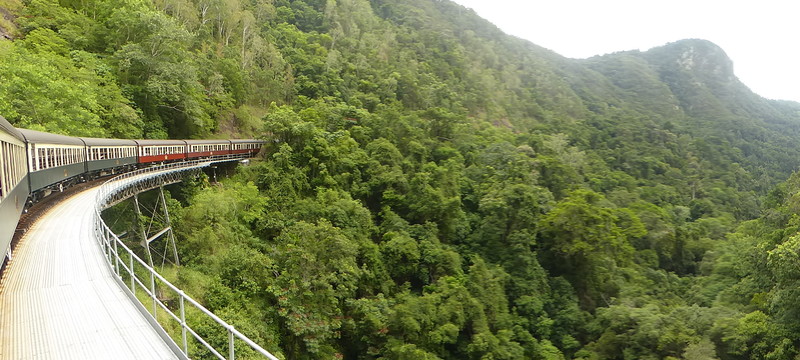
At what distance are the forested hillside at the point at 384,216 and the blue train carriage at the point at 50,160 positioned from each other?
3299mm

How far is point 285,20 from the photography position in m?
58.1

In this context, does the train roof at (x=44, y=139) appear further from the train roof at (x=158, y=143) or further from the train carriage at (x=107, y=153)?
the train roof at (x=158, y=143)

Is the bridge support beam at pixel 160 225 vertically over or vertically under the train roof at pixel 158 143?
under

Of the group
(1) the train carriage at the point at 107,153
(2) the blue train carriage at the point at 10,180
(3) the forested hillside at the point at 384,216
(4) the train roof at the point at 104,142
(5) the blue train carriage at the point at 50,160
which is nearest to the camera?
(2) the blue train carriage at the point at 10,180

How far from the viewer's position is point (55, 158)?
13961mm

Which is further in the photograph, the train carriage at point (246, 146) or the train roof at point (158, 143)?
the train carriage at point (246, 146)

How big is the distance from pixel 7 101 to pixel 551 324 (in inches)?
1111

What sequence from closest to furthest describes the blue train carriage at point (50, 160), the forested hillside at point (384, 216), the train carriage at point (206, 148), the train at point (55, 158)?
the train at point (55, 158), the blue train carriage at point (50, 160), the forested hillside at point (384, 216), the train carriage at point (206, 148)

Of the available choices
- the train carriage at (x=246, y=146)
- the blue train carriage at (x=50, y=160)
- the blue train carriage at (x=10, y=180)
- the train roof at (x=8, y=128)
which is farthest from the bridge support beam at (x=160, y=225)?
the train carriage at (x=246, y=146)

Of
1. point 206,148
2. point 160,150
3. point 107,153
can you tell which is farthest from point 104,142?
point 206,148

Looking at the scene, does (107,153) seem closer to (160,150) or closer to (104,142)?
(104,142)

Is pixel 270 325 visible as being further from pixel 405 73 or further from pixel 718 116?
pixel 718 116

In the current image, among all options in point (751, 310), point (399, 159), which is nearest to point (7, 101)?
point (399, 159)

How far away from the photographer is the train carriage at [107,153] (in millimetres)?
17609
